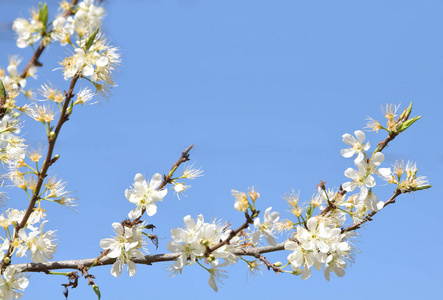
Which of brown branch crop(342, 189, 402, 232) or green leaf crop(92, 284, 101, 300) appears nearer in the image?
green leaf crop(92, 284, 101, 300)

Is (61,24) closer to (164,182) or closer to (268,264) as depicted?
(164,182)

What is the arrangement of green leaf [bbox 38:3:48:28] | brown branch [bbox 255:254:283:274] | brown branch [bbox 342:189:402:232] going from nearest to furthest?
green leaf [bbox 38:3:48:28] → brown branch [bbox 255:254:283:274] → brown branch [bbox 342:189:402:232]

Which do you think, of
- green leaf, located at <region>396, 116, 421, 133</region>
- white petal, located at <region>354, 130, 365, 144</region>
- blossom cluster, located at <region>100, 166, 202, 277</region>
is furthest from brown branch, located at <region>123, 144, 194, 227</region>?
green leaf, located at <region>396, 116, 421, 133</region>

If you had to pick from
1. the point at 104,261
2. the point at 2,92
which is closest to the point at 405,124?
the point at 104,261

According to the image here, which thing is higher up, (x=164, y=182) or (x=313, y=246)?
(x=164, y=182)

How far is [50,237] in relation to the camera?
9.27ft

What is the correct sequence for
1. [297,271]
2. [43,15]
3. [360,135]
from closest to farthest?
[43,15] < [297,271] < [360,135]

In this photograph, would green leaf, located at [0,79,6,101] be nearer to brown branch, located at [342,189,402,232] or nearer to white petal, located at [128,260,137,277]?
white petal, located at [128,260,137,277]

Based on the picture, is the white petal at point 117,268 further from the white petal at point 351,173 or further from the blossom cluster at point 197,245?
the white petal at point 351,173

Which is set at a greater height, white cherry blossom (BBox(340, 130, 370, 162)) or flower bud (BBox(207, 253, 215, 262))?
white cherry blossom (BBox(340, 130, 370, 162))

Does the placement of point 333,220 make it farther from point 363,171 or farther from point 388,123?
point 388,123

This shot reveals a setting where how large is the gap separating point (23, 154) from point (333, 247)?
1631mm

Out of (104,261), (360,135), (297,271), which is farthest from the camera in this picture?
(360,135)

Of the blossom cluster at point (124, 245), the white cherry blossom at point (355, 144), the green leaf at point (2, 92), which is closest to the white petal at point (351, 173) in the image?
the white cherry blossom at point (355, 144)
